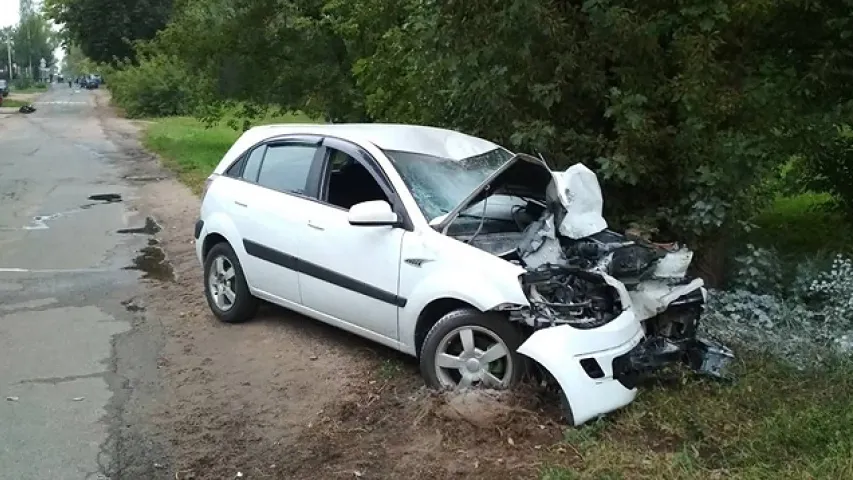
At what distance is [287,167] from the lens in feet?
23.2

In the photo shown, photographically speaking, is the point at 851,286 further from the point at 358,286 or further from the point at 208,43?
the point at 208,43

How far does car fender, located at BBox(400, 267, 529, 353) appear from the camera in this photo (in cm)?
523

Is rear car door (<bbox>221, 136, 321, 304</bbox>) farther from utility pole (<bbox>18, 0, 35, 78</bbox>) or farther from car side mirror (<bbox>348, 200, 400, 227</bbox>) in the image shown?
utility pole (<bbox>18, 0, 35, 78</bbox>)

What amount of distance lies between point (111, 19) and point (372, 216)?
4899 cm

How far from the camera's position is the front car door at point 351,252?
5977 mm

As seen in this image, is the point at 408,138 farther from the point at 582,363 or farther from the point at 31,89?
the point at 31,89

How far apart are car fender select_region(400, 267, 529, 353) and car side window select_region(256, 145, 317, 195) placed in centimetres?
153

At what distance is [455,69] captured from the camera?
794cm

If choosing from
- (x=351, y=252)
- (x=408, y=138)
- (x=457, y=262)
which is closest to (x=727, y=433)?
(x=457, y=262)

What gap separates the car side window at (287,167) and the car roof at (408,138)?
144mm

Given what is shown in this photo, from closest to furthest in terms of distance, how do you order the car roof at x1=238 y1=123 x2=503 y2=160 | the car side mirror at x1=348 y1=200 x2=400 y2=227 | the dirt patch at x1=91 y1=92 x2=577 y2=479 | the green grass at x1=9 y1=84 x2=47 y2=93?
the dirt patch at x1=91 y1=92 x2=577 y2=479 → the car side mirror at x1=348 y1=200 x2=400 y2=227 → the car roof at x1=238 y1=123 x2=503 y2=160 → the green grass at x1=9 y1=84 x2=47 y2=93

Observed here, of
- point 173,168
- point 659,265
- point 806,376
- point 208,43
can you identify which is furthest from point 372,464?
point 173,168

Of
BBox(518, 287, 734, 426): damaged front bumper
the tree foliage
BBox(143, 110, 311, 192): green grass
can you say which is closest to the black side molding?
BBox(518, 287, 734, 426): damaged front bumper

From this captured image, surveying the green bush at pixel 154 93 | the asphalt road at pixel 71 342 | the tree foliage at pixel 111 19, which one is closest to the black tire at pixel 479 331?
the asphalt road at pixel 71 342
